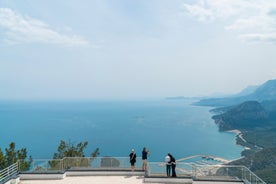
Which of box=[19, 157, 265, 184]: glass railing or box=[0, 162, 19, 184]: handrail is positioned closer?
box=[0, 162, 19, 184]: handrail

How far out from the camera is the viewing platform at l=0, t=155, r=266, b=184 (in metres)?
15.4

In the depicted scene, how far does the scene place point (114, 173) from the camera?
664 inches

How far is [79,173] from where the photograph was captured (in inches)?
668

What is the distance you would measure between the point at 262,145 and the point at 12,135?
502 ft

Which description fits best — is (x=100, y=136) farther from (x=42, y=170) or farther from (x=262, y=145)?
(x=42, y=170)

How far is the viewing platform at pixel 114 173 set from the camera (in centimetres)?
1535

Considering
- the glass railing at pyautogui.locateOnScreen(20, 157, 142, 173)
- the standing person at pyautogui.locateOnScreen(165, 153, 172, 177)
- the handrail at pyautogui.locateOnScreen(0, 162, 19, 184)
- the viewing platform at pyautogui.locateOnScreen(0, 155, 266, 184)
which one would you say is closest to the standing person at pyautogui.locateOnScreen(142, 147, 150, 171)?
the viewing platform at pyautogui.locateOnScreen(0, 155, 266, 184)

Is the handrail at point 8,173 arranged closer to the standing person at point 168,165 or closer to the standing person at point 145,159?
the standing person at point 145,159

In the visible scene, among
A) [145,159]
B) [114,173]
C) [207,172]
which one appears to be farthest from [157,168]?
[207,172]

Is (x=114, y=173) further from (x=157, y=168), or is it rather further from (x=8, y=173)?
(x=8, y=173)

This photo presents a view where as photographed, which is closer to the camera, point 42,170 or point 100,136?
point 42,170

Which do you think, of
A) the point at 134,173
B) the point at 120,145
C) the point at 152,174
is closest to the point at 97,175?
the point at 134,173

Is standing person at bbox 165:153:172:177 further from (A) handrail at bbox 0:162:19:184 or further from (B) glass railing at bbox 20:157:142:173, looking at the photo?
(A) handrail at bbox 0:162:19:184

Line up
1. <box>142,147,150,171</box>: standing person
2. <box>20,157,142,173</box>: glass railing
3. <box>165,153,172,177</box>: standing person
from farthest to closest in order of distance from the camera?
<box>20,157,142,173</box>: glass railing → <box>142,147,150,171</box>: standing person → <box>165,153,172,177</box>: standing person
